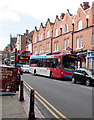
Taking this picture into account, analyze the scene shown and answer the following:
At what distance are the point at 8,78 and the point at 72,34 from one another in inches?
1065

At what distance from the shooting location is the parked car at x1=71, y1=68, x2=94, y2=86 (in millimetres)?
15758

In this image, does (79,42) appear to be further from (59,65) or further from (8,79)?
(8,79)

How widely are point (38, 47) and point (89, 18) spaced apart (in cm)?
2439

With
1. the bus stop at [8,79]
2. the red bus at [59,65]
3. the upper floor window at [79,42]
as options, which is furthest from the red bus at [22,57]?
the bus stop at [8,79]

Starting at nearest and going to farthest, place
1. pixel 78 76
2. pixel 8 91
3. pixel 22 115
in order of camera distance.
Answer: pixel 22 115 < pixel 8 91 < pixel 78 76

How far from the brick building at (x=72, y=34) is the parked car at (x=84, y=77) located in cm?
1221

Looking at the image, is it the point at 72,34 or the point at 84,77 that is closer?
the point at 84,77

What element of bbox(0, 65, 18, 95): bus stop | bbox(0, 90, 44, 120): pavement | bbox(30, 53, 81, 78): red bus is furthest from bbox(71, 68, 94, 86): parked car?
bbox(0, 90, 44, 120): pavement

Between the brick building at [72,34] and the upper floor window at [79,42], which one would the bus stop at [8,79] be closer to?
the brick building at [72,34]

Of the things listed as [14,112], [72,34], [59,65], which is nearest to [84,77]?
[59,65]

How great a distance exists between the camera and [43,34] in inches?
2029

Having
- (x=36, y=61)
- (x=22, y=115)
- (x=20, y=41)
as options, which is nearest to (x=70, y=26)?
(x=36, y=61)

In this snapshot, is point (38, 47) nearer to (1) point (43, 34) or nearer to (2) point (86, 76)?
(1) point (43, 34)

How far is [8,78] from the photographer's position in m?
10.2
